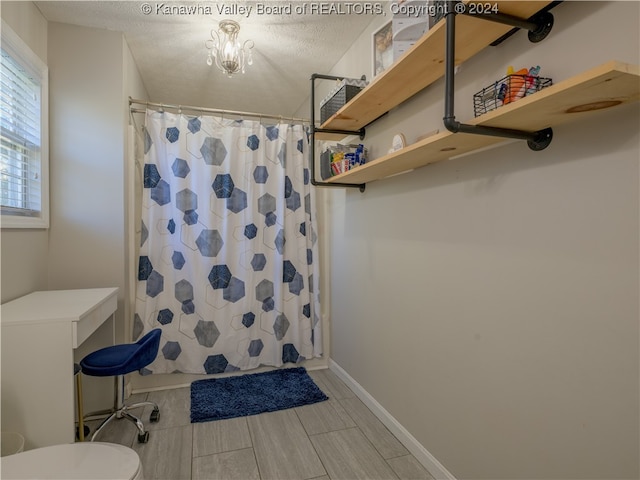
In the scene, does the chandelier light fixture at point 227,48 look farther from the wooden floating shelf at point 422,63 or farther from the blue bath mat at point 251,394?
the blue bath mat at point 251,394

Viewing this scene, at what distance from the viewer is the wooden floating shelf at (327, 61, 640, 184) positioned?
786 mm

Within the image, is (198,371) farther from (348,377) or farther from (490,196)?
(490,196)

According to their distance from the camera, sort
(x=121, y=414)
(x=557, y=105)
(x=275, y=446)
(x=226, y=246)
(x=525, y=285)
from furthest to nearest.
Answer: (x=226, y=246) < (x=121, y=414) < (x=275, y=446) < (x=525, y=285) < (x=557, y=105)

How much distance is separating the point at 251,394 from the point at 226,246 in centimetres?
110

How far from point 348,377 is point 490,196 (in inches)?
72.1

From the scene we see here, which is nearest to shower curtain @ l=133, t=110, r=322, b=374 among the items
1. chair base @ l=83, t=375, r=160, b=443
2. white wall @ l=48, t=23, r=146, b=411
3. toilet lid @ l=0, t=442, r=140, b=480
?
white wall @ l=48, t=23, r=146, b=411

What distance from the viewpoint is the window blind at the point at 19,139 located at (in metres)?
1.80

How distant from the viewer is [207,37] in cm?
240

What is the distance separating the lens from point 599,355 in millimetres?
1018

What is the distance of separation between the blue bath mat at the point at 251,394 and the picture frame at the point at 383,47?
7.09ft

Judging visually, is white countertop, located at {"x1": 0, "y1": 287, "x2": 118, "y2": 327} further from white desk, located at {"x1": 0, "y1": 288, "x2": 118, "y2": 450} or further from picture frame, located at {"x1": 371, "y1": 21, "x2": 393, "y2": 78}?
picture frame, located at {"x1": 371, "y1": 21, "x2": 393, "y2": 78}

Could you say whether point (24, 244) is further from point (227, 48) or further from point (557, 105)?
point (557, 105)

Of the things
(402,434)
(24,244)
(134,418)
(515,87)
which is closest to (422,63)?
(515,87)

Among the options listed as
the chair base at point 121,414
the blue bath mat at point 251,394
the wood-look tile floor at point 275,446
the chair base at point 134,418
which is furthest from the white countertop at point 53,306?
the blue bath mat at point 251,394
